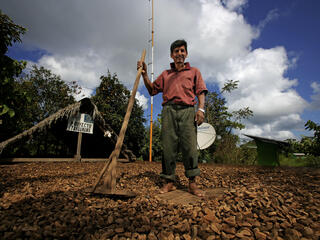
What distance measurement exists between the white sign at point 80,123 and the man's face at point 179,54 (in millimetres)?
6068

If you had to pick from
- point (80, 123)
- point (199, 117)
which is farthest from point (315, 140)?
point (80, 123)

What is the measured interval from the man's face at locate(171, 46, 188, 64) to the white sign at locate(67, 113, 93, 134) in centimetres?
607

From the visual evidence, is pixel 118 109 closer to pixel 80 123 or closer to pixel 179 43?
pixel 80 123

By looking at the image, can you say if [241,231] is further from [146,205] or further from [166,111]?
[166,111]

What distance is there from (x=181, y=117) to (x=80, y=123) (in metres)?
6.23

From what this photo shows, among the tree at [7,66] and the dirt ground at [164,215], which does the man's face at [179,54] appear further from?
the tree at [7,66]

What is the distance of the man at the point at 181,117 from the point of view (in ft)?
8.23

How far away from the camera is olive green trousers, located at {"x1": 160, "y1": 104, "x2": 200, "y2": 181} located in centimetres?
250

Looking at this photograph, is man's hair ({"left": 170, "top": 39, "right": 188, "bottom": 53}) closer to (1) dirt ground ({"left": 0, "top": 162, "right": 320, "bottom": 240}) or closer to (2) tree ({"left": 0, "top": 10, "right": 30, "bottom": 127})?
(1) dirt ground ({"left": 0, "top": 162, "right": 320, "bottom": 240})

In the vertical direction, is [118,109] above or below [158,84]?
above

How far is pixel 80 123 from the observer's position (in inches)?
296

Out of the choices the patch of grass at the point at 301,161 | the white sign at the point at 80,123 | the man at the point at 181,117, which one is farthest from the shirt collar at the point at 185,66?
the white sign at the point at 80,123

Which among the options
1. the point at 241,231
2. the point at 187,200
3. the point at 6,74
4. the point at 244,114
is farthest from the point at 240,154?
the point at 6,74

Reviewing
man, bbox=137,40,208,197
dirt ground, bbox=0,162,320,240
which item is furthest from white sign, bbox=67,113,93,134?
man, bbox=137,40,208,197
